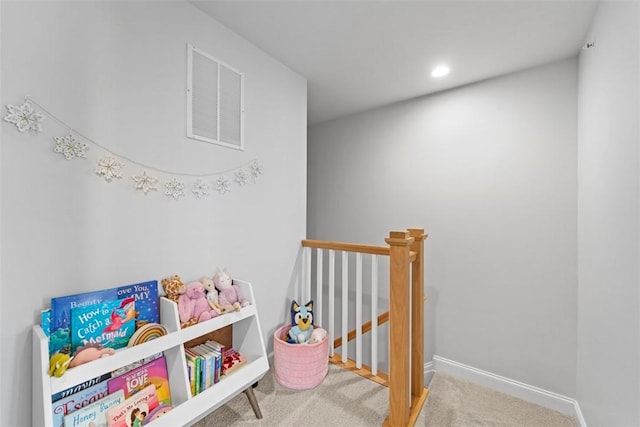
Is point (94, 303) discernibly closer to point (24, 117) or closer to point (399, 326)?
point (24, 117)

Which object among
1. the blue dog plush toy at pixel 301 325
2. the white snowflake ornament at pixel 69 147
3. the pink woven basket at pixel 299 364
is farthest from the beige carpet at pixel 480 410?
the white snowflake ornament at pixel 69 147

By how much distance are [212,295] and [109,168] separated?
0.77 m

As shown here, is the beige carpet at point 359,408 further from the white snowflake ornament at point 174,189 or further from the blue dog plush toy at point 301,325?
the white snowflake ornament at point 174,189

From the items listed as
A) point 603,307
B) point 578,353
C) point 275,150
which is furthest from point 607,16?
point 578,353

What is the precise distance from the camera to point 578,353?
71.6 inches

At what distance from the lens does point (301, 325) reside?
5.75 feet

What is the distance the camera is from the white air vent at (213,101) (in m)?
1.44

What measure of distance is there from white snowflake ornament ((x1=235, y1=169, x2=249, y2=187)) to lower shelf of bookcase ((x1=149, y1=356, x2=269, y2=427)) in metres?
1.04

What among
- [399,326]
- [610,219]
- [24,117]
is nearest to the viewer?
[24,117]

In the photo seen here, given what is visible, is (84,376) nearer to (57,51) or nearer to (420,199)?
(57,51)

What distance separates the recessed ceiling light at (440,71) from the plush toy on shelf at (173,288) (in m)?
2.32

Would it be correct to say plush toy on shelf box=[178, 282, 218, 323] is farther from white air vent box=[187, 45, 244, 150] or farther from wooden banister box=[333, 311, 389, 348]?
wooden banister box=[333, 311, 389, 348]

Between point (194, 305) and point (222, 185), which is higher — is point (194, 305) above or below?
below

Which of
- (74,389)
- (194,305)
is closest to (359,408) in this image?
(194,305)
